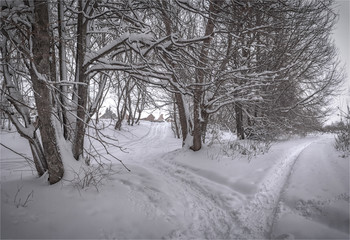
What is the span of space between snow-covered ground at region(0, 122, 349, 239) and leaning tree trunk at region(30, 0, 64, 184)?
361 mm

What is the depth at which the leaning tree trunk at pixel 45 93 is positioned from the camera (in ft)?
8.42

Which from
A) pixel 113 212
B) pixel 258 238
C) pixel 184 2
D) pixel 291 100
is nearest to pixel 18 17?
pixel 184 2

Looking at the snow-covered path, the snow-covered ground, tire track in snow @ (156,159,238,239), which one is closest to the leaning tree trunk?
the snow-covered ground

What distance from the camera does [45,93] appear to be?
2.65 m

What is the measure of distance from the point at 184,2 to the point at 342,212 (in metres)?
3.82

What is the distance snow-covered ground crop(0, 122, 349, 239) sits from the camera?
2.07 metres

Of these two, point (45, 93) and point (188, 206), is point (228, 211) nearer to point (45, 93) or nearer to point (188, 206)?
point (188, 206)

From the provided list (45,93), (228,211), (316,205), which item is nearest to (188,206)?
(228,211)

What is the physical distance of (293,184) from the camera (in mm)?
3082

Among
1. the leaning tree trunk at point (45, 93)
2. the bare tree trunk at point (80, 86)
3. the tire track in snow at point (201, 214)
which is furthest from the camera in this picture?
the bare tree trunk at point (80, 86)

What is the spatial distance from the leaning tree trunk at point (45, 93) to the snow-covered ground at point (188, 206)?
1.18ft

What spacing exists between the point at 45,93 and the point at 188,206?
2993 mm

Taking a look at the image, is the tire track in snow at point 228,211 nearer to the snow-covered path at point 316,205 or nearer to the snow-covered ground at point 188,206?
the snow-covered ground at point 188,206

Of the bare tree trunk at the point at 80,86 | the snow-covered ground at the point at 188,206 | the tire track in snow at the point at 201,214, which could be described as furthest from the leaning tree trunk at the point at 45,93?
the tire track in snow at the point at 201,214
